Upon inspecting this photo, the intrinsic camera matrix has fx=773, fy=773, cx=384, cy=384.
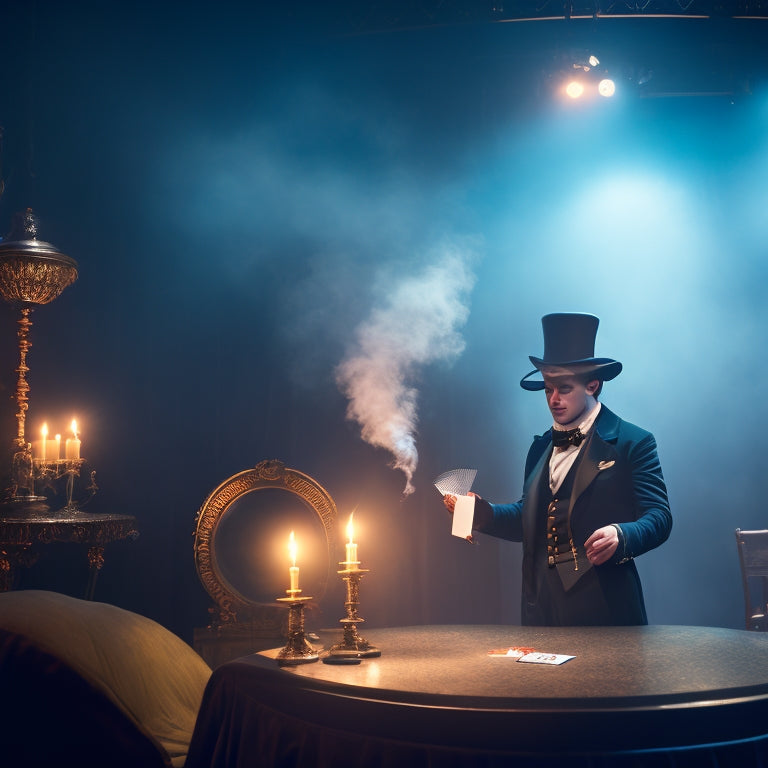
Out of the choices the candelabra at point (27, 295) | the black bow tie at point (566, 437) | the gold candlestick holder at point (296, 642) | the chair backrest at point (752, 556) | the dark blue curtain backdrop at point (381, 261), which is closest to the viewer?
the gold candlestick holder at point (296, 642)

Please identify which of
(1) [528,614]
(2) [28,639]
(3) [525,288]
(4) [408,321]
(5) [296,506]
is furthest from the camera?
(3) [525,288]

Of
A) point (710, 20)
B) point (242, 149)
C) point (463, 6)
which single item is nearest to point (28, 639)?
point (242, 149)

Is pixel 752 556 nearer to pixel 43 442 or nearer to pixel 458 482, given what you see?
pixel 458 482

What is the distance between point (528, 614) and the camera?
9.77 feet

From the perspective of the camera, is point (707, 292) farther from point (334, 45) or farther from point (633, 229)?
point (334, 45)

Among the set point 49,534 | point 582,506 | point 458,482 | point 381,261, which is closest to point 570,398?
point 582,506

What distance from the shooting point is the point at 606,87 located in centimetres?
516

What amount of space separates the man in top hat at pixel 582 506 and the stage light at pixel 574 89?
2.62 m

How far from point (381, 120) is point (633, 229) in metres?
2.02

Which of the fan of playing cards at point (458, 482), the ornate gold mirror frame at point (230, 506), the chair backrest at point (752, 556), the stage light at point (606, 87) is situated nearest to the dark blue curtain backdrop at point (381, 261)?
the stage light at point (606, 87)

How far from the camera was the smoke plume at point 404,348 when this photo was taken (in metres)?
4.80

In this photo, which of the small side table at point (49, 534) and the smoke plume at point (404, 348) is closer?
the small side table at point (49, 534)

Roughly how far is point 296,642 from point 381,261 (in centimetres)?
351

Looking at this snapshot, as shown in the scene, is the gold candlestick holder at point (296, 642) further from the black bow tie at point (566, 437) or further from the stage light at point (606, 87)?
the stage light at point (606, 87)
